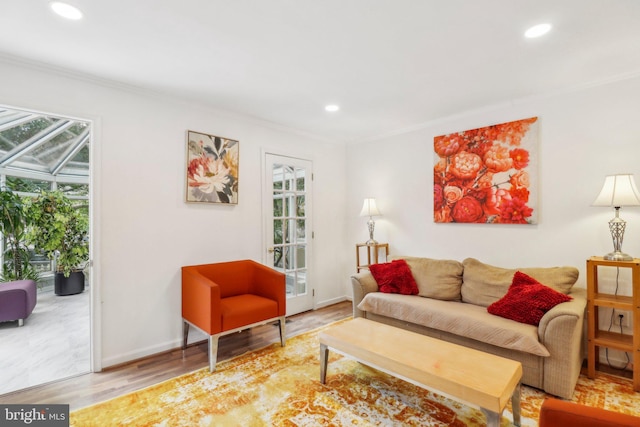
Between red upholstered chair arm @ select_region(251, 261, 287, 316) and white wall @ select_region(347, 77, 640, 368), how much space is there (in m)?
1.82

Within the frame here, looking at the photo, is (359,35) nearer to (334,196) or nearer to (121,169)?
(121,169)

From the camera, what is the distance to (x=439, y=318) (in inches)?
107

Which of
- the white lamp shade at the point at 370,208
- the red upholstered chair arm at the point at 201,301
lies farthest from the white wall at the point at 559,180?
the red upholstered chair arm at the point at 201,301

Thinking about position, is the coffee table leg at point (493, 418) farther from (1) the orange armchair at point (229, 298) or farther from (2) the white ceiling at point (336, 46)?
(2) the white ceiling at point (336, 46)

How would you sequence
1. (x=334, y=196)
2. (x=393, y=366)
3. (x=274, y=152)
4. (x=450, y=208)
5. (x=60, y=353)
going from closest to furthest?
(x=393, y=366), (x=60, y=353), (x=450, y=208), (x=274, y=152), (x=334, y=196)

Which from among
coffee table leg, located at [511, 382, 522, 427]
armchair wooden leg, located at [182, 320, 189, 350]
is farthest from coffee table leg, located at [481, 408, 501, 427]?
armchair wooden leg, located at [182, 320, 189, 350]

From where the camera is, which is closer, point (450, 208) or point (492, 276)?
point (492, 276)

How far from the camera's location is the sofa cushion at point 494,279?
266cm

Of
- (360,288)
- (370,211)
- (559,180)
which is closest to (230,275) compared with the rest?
(360,288)

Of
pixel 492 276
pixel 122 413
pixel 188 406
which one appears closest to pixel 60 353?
pixel 122 413

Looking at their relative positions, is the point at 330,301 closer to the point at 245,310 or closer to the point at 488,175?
the point at 245,310

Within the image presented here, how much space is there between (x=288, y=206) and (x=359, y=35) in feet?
7.90

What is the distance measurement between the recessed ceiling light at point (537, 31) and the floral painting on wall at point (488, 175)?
1246 millimetres

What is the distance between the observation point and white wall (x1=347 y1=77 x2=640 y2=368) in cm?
264
